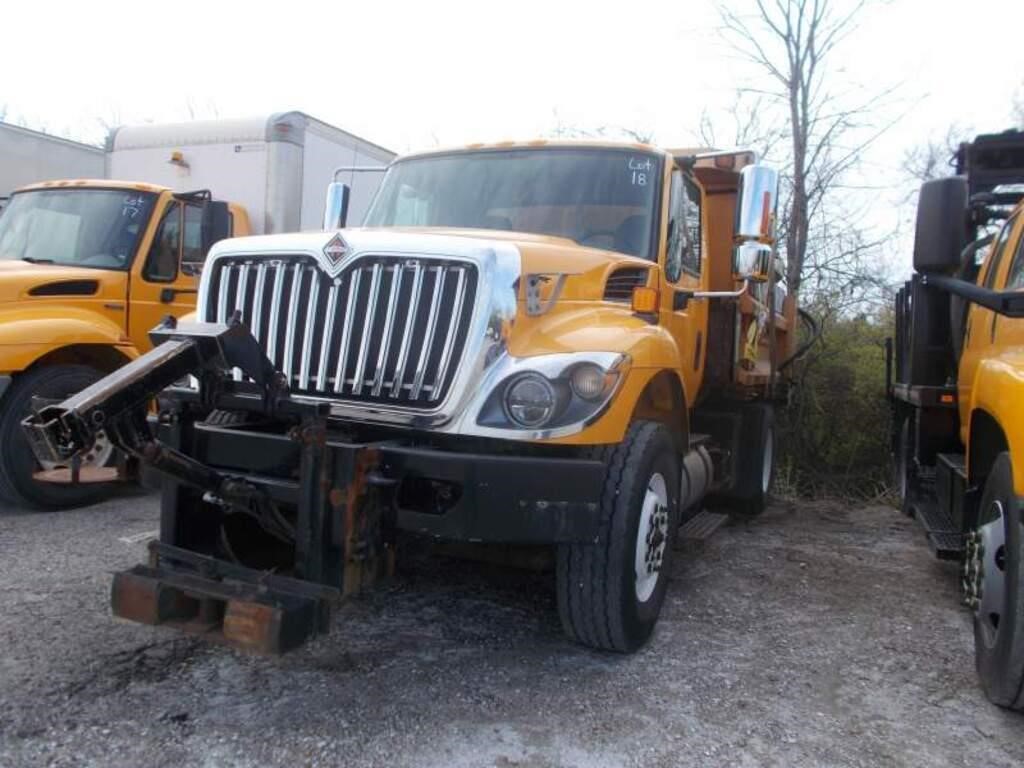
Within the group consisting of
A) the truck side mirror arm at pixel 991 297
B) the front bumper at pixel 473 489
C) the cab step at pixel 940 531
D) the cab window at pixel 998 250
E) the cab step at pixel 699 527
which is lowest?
the cab step at pixel 699 527

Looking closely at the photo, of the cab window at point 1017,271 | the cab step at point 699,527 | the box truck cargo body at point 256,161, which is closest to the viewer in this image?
the cab window at point 1017,271

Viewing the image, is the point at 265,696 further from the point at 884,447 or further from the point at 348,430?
the point at 884,447

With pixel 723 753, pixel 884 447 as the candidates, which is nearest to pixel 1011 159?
pixel 884 447

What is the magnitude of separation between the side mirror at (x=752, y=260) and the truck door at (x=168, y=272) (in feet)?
15.3

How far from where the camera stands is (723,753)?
3061 mm

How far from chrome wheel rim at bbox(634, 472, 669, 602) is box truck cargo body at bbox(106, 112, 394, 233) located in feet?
15.8

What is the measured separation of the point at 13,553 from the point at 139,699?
2.43m

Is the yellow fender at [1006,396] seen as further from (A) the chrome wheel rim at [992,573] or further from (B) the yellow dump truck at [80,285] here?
(B) the yellow dump truck at [80,285]

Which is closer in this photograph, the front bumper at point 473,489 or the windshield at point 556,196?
the front bumper at point 473,489

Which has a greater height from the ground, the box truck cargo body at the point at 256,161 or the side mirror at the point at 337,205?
the box truck cargo body at the point at 256,161

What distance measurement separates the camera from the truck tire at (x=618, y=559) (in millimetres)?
3510

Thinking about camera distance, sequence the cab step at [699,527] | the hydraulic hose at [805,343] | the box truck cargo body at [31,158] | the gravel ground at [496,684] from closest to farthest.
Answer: the gravel ground at [496,684]
the cab step at [699,527]
the hydraulic hose at [805,343]
the box truck cargo body at [31,158]

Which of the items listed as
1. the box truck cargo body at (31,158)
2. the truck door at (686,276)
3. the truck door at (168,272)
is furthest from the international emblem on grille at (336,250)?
the box truck cargo body at (31,158)

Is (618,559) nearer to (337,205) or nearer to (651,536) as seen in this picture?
(651,536)
